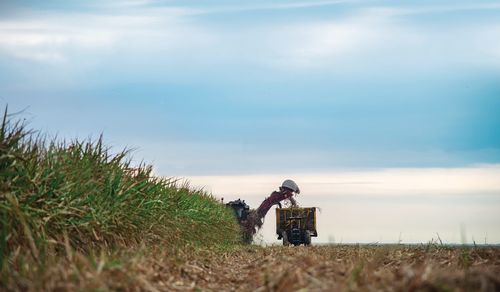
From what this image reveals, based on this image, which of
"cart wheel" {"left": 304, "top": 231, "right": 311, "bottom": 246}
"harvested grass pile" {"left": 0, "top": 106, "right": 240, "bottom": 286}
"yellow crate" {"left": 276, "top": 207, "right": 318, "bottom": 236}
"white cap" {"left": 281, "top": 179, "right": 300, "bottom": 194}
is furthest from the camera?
"white cap" {"left": 281, "top": 179, "right": 300, "bottom": 194}

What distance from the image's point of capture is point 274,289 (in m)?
5.35

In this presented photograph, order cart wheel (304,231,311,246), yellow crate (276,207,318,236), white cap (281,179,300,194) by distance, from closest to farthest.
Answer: cart wheel (304,231,311,246), yellow crate (276,207,318,236), white cap (281,179,300,194)

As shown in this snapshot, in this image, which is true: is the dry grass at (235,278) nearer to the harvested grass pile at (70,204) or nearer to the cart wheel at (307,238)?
the harvested grass pile at (70,204)

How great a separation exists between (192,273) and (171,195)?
24.2 ft

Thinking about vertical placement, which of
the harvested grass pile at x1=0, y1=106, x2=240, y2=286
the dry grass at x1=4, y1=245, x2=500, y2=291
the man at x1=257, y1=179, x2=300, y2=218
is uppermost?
the man at x1=257, y1=179, x2=300, y2=218

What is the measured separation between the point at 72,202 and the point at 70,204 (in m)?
0.04

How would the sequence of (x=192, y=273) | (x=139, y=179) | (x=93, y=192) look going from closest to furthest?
(x=192, y=273)
(x=93, y=192)
(x=139, y=179)

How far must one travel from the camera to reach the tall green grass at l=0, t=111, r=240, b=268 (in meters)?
7.59

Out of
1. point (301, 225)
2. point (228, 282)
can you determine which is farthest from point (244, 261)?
point (301, 225)

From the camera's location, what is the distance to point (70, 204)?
29.0 feet

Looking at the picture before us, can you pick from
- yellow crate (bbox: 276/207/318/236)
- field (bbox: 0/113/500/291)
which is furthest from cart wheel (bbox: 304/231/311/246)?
field (bbox: 0/113/500/291)

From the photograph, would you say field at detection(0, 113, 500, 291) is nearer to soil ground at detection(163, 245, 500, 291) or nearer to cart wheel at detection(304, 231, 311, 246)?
soil ground at detection(163, 245, 500, 291)

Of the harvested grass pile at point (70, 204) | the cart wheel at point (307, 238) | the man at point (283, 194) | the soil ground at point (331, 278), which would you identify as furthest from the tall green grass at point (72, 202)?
the man at point (283, 194)

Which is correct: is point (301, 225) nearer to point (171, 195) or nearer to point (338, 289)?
point (171, 195)
